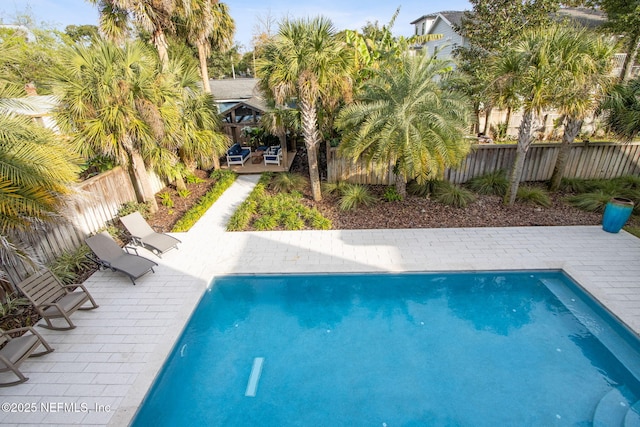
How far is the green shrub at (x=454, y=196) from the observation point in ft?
37.3

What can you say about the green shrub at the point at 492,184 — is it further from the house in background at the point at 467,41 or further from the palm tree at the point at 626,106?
the palm tree at the point at 626,106

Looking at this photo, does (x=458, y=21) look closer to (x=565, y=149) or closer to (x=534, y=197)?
(x=565, y=149)

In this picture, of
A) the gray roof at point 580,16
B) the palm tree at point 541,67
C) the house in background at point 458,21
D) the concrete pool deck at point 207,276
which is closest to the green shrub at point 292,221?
the concrete pool deck at point 207,276

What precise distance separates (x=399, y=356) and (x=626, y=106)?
1200 cm

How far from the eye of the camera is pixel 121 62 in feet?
30.3

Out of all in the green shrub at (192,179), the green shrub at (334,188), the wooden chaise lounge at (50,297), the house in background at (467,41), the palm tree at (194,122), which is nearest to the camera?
the wooden chaise lounge at (50,297)

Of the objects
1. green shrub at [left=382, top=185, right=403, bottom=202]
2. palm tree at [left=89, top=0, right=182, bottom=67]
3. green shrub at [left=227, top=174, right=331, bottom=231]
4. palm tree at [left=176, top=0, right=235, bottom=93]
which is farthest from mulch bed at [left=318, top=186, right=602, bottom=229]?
palm tree at [left=176, top=0, right=235, bottom=93]

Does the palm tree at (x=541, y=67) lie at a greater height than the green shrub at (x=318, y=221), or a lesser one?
greater

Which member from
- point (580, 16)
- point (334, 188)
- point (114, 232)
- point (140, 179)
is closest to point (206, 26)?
point (140, 179)

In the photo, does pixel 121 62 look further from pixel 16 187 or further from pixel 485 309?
pixel 485 309

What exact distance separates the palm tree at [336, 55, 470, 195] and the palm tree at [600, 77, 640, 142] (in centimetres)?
524

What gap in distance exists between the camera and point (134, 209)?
11.1 m

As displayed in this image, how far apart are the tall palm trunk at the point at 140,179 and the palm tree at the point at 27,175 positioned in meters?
3.81

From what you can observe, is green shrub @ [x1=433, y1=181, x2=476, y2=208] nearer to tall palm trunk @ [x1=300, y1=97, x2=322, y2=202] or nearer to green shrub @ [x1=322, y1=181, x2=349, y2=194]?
green shrub @ [x1=322, y1=181, x2=349, y2=194]
